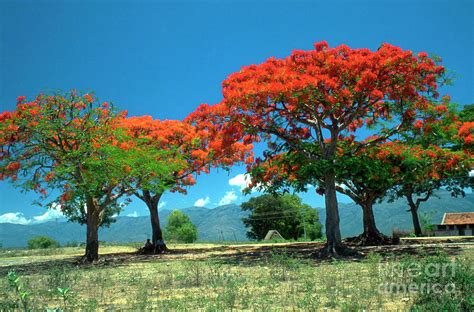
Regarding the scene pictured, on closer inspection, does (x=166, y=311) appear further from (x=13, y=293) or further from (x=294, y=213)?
(x=294, y=213)

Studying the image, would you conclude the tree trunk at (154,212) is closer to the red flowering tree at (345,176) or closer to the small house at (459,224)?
the red flowering tree at (345,176)

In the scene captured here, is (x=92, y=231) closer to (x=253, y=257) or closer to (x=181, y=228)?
(x=253, y=257)

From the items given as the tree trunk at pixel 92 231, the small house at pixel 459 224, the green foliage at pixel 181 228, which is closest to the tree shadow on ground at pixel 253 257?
the tree trunk at pixel 92 231

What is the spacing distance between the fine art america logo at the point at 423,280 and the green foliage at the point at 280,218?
5651 centimetres

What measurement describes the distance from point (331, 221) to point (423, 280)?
38.9 feet

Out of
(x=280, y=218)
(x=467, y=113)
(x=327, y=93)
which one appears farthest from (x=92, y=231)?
(x=280, y=218)

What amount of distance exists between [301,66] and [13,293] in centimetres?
1329

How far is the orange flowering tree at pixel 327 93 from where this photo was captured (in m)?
17.4

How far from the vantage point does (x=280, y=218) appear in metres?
70.6

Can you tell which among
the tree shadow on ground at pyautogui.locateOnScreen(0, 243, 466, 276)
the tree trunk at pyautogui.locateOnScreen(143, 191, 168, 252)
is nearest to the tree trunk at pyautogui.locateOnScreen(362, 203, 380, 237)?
the tree shadow on ground at pyautogui.locateOnScreen(0, 243, 466, 276)

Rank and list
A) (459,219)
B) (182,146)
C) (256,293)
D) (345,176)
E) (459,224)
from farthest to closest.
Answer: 1. (459,219)
2. (459,224)
3. (182,146)
4. (345,176)
5. (256,293)

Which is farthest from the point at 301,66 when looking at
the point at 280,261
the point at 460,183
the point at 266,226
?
the point at 266,226

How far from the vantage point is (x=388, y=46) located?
17.9m

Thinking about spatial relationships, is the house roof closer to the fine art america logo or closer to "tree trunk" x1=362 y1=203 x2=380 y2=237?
"tree trunk" x1=362 y1=203 x2=380 y2=237
